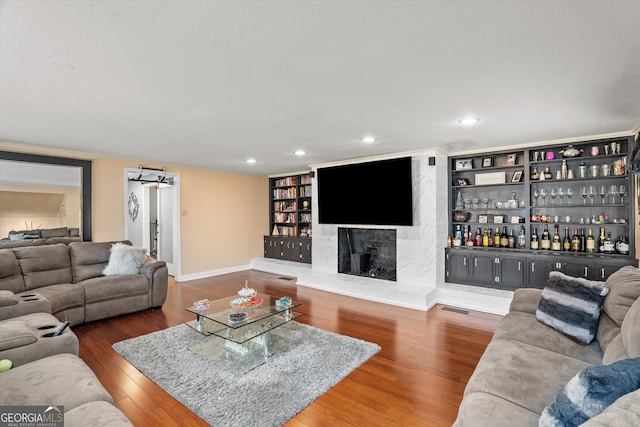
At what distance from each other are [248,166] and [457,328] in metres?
4.65

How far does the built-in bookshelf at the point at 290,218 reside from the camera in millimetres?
7191

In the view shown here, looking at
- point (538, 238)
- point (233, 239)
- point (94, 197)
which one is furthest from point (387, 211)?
point (94, 197)

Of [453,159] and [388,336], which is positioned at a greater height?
[453,159]

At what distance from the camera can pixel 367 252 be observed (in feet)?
19.5

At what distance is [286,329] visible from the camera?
11.9 ft

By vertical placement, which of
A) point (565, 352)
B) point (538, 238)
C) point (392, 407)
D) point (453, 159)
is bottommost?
point (392, 407)

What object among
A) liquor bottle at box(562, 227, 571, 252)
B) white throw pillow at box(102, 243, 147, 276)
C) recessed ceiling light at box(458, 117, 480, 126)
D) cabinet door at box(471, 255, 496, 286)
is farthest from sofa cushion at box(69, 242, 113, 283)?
liquor bottle at box(562, 227, 571, 252)

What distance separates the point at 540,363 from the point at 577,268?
2998mm

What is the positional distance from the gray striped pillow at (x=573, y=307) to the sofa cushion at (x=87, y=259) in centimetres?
520

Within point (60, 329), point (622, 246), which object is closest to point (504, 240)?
point (622, 246)

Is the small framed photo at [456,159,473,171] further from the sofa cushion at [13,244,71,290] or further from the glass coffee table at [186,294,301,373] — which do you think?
the sofa cushion at [13,244,71,290]

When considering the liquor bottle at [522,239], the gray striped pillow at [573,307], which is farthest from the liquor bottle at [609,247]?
the gray striped pillow at [573,307]

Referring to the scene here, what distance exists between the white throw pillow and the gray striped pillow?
4.80 m

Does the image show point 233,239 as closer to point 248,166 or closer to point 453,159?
point 248,166
